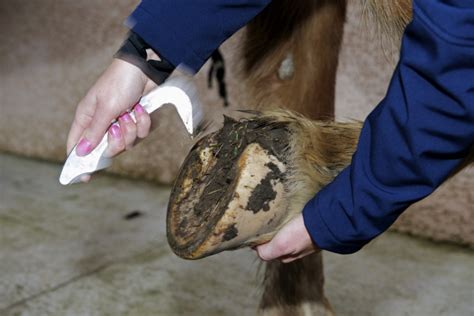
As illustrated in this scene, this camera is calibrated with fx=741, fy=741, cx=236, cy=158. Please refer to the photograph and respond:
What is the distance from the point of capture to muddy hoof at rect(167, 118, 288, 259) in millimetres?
732

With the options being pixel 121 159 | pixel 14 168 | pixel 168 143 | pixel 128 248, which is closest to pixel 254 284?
pixel 128 248

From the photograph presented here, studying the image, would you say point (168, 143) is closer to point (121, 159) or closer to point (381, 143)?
point (121, 159)

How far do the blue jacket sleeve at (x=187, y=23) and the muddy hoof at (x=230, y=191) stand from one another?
0.10 metres

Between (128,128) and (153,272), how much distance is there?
75 centimetres

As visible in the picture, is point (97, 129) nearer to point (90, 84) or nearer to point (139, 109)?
point (139, 109)

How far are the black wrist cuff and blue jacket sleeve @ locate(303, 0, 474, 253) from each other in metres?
0.23

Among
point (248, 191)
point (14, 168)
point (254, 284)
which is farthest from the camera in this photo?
point (14, 168)

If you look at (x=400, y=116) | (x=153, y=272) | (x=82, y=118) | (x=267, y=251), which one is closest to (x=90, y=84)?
(x=153, y=272)

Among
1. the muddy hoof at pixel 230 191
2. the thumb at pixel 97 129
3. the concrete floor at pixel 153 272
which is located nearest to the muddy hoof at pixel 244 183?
the muddy hoof at pixel 230 191

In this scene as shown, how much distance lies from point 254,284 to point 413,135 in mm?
878

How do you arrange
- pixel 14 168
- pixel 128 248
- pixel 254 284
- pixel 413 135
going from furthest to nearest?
pixel 14 168 < pixel 128 248 < pixel 254 284 < pixel 413 135

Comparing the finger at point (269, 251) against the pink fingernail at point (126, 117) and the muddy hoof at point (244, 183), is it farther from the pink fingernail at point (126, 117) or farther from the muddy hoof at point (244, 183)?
the pink fingernail at point (126, 117)

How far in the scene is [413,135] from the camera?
630mm

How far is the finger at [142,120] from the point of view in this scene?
2.70 ft
